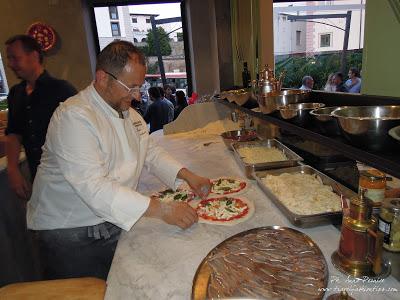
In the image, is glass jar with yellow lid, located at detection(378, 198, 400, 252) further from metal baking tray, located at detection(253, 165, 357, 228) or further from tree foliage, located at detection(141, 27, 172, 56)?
tree foliage, located at detection(141, 27, 172, 56)

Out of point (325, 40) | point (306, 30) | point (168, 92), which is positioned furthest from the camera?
point (168, 92)

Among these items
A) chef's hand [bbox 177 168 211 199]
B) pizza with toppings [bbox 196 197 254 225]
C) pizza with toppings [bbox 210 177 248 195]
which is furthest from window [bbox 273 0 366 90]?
pizza with toppings [bbox 196 197 254 225]

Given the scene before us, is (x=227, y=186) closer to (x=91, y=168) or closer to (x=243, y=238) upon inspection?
(x=243, y=238)

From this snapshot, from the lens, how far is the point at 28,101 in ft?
7.62

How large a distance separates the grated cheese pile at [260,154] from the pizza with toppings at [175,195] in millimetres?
534

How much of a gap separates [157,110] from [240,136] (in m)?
2.41

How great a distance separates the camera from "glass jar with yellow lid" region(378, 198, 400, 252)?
0.99 meters

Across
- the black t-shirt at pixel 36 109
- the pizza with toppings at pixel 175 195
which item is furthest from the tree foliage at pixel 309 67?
the black t-shirt at pixel 36 109

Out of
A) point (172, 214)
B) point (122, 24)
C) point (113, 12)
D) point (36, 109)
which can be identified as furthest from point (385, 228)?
point (113, 12)

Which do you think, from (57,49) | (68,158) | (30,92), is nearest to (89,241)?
(68,158)

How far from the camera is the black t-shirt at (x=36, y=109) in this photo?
2311 mm

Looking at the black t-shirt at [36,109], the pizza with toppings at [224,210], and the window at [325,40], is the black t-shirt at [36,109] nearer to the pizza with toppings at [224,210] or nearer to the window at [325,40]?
the pizza with toppings at [224,210]

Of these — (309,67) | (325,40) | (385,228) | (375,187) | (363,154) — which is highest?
(325,40)

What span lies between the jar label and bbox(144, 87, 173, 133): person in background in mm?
4289
